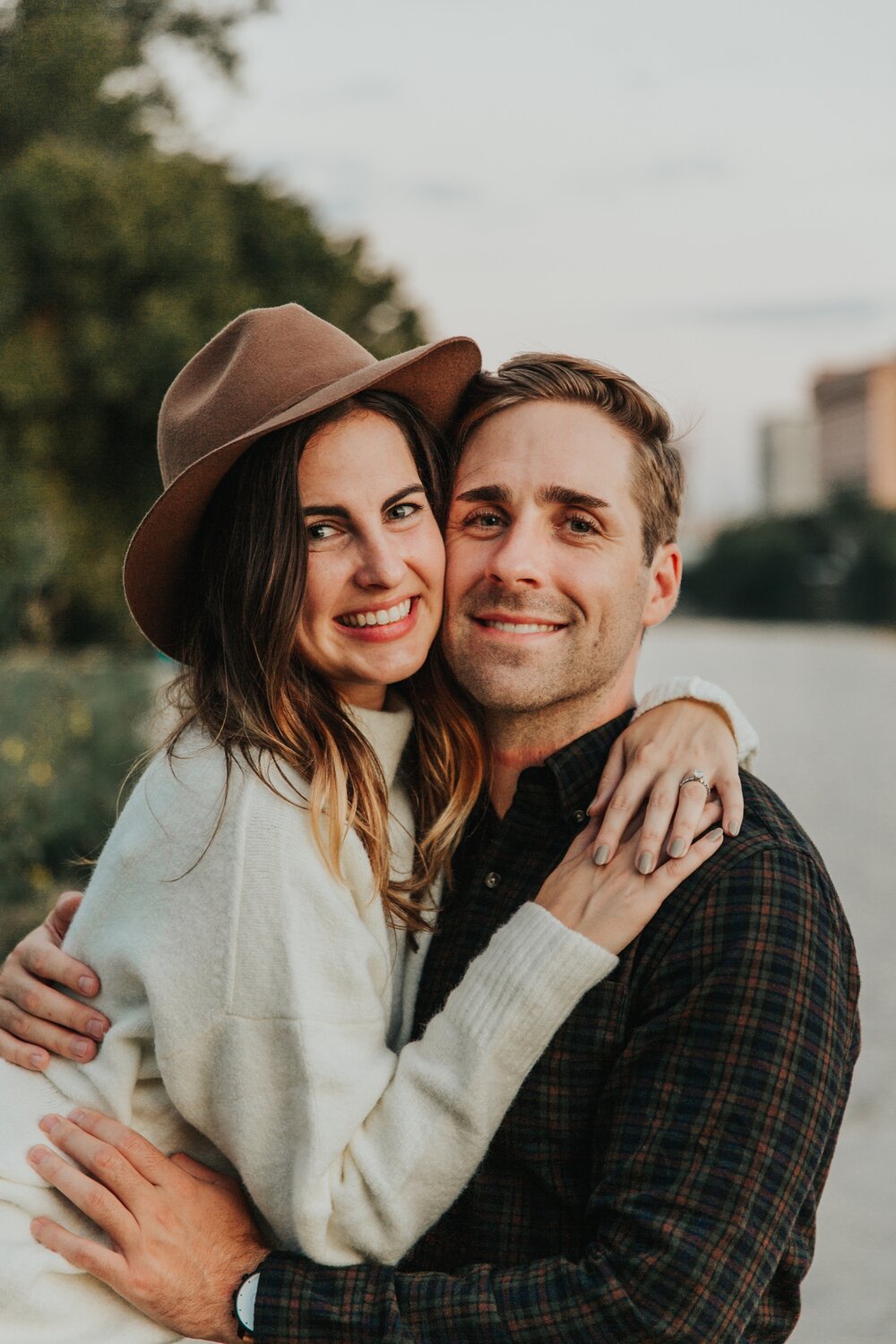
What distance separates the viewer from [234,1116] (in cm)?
241

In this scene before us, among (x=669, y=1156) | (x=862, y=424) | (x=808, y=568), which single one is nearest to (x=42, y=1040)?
(x=669, y=1156)

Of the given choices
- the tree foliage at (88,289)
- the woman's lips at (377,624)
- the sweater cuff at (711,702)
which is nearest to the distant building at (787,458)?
the tree foliage at (88,289)

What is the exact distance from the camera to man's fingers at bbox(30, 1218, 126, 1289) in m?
2.44

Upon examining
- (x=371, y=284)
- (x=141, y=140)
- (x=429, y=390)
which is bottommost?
(x=429, y=390)

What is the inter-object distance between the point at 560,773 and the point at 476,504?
0.58m

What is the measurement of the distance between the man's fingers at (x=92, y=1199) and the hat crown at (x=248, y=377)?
4.17 ft

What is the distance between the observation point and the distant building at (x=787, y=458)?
Answer: 119 metres

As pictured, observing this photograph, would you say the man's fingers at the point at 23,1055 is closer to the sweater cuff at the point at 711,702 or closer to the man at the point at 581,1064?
the man at the point at 581,1064

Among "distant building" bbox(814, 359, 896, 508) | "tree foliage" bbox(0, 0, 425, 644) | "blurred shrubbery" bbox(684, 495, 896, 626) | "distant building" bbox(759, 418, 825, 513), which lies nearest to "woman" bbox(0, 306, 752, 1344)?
"tree foliage" bbox(0, 0, 425, 644)

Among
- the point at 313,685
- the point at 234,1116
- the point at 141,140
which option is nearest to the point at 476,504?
the point at 313,685

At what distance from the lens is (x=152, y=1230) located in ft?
8.06

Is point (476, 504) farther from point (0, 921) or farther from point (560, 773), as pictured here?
point (0, 921)

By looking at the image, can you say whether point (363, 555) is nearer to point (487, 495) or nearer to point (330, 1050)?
point (487, 495)

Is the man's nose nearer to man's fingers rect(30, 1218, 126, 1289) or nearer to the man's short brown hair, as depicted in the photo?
the man's short brown hair
